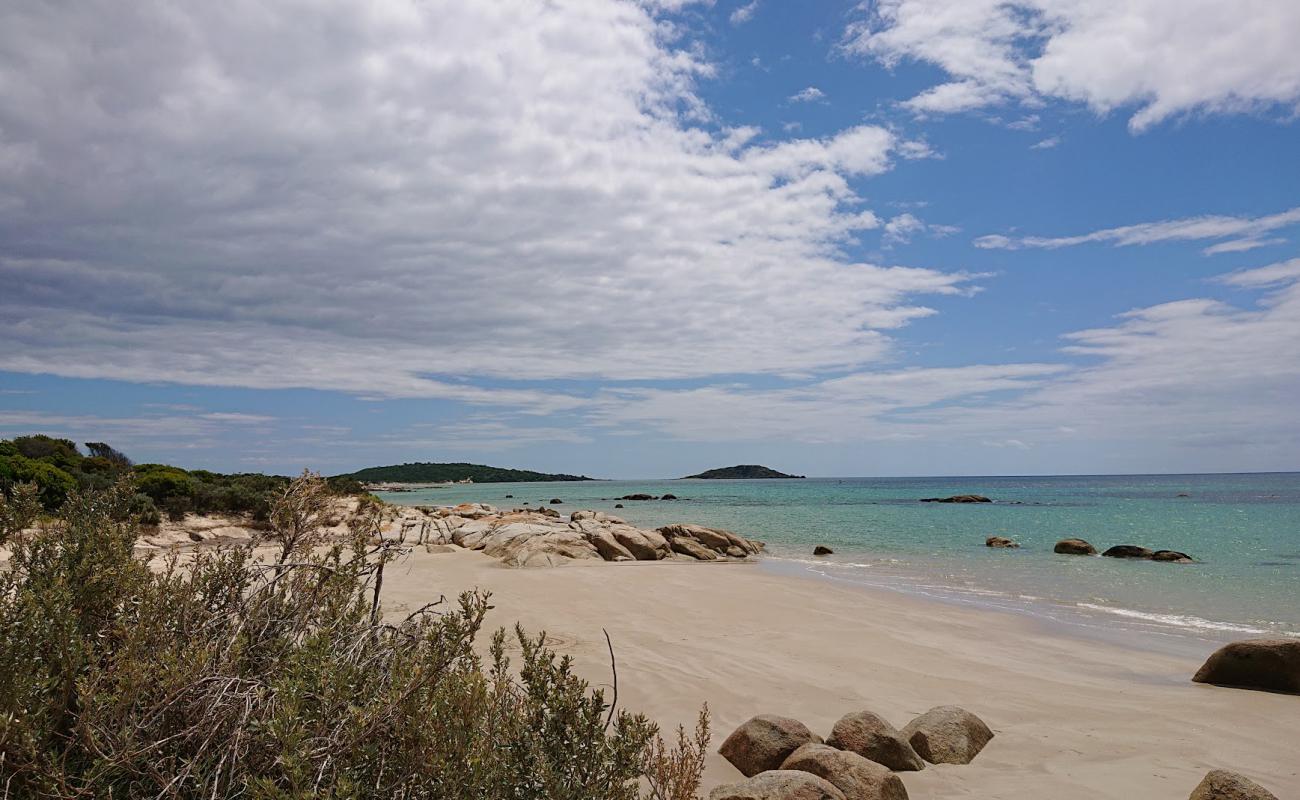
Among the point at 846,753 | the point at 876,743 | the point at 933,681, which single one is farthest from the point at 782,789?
the point at 933,681

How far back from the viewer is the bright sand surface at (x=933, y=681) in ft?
20.9

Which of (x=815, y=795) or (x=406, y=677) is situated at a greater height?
(x=406, y=677)

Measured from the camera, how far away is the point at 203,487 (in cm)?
2694

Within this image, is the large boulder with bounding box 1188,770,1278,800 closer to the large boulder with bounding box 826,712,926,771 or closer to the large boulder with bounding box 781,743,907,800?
the large boulder with bounding box 826,712,926,771

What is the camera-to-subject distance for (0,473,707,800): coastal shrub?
2.69 meters

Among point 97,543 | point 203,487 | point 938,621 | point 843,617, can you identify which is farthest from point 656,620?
point 203,487

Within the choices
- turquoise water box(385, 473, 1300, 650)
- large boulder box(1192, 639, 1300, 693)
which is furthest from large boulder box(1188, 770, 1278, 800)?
turquoise water box(385, 473, 1300, 650)

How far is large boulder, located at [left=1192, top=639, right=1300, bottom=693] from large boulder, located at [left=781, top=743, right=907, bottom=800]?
703cm

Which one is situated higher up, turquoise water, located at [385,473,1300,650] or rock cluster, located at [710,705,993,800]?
rock cluster, located at [710,705,993,800]

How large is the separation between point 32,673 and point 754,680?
284 inches

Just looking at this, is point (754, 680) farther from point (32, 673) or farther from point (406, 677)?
point (32, 673)

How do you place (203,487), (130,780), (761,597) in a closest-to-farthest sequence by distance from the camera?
(130,780) < (761,597) < (203,487)

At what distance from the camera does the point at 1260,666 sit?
30.4ft

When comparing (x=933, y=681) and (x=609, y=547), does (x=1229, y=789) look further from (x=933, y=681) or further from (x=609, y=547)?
(x=609, y=547)
